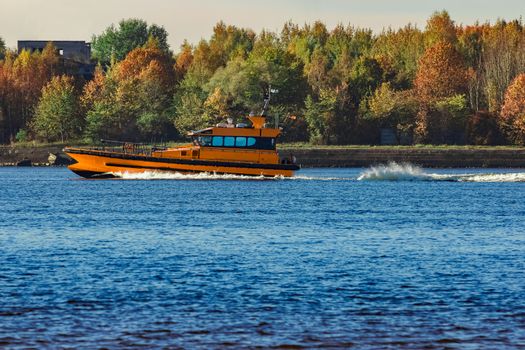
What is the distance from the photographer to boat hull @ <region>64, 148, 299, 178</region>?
88.1 meters

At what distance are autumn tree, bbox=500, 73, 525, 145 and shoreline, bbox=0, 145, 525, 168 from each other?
5.03 metres

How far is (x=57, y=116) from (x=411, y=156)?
49.2 meters

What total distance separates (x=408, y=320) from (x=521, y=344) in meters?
3.20

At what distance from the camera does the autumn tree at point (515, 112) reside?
14850 cm

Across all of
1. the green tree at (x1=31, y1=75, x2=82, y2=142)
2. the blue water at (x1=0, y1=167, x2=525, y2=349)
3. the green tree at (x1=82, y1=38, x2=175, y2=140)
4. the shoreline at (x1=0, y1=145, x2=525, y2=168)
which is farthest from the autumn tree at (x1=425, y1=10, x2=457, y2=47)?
the blue water at (x1=0, y1=167, x2=525, y2=349)

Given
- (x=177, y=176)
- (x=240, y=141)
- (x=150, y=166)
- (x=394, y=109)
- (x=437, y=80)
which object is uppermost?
(x=437, y=80)

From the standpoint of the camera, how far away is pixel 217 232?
159 ft

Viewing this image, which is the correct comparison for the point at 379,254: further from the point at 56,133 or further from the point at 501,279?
the point at 56,133

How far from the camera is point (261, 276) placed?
108 ft

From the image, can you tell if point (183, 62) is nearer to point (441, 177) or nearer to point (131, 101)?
point (131, 101)

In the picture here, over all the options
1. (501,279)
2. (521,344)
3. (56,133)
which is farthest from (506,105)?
(521,344)

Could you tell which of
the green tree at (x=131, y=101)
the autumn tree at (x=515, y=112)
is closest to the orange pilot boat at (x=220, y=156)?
the autumn tree at (x=515, y=112)

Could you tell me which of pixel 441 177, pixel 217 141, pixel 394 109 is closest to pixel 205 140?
pixel 217 141

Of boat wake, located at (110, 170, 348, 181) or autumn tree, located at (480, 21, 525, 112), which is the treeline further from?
boat wake, located at (110, 170, 348, 181)
